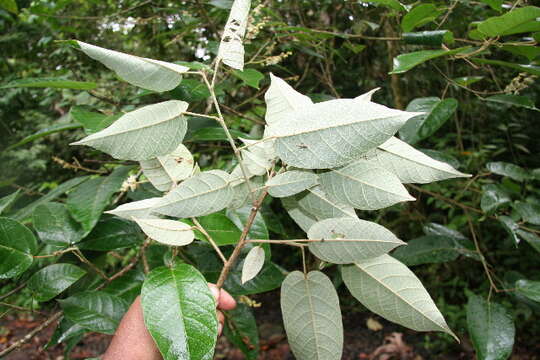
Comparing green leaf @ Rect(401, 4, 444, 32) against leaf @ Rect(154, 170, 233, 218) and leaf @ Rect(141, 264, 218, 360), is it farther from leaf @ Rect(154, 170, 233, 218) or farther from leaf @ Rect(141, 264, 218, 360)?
leaf @ Rect(141, 264, 218, 360)

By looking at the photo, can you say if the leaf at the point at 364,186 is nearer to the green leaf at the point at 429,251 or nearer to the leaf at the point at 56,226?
the leaf at the point at 56,226

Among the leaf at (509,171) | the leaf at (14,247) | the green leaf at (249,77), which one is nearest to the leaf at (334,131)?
the green leaf at (249,77)

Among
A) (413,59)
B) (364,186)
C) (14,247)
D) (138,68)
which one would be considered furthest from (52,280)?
(413,59)

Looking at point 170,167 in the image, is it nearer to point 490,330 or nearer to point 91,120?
point 91,120

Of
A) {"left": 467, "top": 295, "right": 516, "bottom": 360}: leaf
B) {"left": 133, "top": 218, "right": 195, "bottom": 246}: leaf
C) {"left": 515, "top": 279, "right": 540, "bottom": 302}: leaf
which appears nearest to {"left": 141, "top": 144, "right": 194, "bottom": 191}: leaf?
{"left": 133, "top": 218, "right": 195, "bottom": 246}: leaf

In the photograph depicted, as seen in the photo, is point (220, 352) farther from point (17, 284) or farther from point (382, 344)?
point (17, 284)

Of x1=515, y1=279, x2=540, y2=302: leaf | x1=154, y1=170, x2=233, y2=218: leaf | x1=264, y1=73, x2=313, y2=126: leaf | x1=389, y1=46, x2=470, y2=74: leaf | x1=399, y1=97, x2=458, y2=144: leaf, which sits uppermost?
x1=389, y1=46, x2=470, y2=74: leaf

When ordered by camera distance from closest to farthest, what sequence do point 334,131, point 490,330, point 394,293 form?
point 334,131, point 394,293, point 490,330
